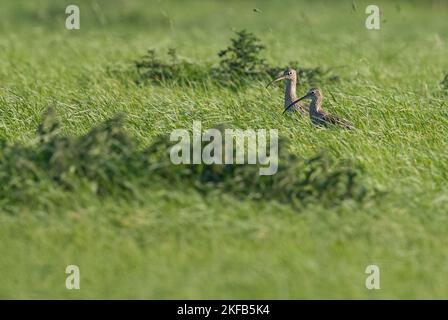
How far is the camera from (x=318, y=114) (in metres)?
8.02

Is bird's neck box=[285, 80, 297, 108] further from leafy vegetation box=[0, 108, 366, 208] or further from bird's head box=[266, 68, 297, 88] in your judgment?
leafy vegetation box=[0, 108, 366, 208]

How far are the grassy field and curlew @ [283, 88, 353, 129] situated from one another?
144mm

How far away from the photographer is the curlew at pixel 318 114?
25.6 feet

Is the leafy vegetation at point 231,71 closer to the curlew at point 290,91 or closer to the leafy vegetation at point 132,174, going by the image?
the curlew at point 290,91

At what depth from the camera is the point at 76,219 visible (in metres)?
5.85

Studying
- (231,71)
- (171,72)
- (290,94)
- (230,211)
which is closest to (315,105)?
(290,94)

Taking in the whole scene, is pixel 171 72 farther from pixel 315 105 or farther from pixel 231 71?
pixel 315 105

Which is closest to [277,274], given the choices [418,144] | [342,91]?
[418,144]

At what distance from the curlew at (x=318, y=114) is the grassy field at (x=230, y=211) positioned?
14 centimetres

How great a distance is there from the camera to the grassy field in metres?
5.35

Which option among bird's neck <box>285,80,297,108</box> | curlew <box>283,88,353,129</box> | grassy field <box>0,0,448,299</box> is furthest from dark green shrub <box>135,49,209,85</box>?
curlew <box>283,88,353,129</box>

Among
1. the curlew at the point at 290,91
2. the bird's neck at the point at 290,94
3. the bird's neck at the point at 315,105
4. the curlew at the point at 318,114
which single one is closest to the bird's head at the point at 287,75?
the curlew at the point at 290,91

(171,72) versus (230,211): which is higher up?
(171,72)

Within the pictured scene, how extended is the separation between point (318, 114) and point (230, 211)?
7.66ft
